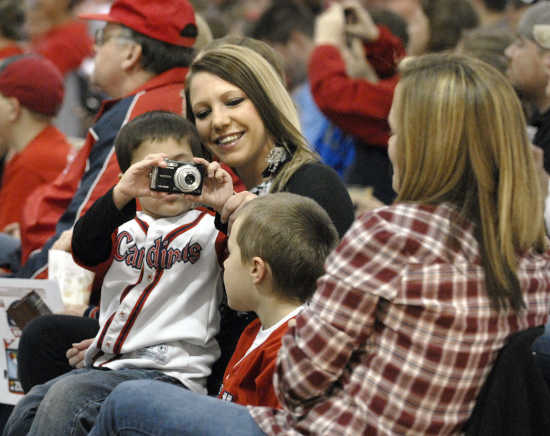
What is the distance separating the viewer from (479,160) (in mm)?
1873

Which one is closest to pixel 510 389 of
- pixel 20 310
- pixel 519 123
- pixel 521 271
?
pixel 521 271

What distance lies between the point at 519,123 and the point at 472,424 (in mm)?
642

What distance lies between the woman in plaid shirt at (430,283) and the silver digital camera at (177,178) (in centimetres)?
63

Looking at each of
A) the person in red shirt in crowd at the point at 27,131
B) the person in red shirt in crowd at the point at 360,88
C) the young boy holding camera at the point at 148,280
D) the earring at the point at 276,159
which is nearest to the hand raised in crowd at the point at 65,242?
the young boy holding camera at the point at 148,280

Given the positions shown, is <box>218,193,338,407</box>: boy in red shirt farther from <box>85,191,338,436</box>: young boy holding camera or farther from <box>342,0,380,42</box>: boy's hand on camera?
<box>342,0,380,42</box>: boy's hand on camera

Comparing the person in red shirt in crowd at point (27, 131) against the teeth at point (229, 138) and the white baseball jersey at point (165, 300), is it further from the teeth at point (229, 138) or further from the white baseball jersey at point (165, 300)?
the white baseball jersey at point (165, 300)

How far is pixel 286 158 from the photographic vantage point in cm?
285

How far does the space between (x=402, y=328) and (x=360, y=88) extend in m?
2.47

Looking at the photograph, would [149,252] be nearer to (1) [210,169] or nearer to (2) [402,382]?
(1) [210,169]

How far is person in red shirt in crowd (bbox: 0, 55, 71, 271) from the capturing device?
164 inches

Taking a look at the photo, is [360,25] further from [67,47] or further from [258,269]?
[67,47]

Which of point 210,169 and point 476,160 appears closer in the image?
point 476,160

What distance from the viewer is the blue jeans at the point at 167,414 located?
196cm

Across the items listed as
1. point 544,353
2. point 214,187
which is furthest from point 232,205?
point 544,353
